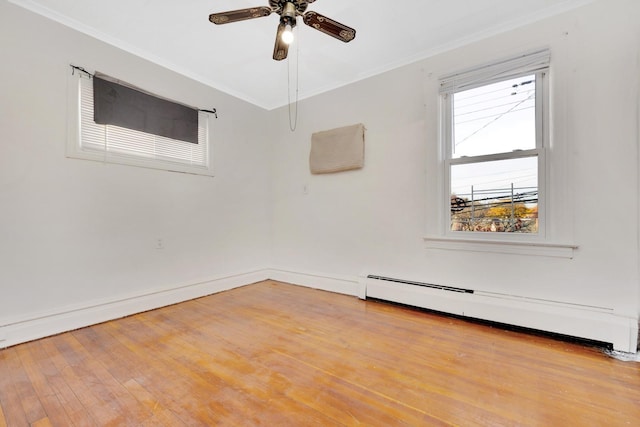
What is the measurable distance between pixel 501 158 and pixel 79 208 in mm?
3684

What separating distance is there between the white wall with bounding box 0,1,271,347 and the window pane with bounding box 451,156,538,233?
2704mm

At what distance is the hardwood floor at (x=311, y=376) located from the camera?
1298 mm

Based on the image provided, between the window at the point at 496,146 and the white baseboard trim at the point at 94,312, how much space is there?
279 centimetres

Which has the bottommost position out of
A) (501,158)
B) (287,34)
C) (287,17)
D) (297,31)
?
(501,158)

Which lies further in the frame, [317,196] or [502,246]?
[317,196]

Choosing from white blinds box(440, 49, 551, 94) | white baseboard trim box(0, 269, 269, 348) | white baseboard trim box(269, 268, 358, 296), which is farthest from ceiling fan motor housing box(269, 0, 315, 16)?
white baseboard trim box(0, 269, 269, 348)

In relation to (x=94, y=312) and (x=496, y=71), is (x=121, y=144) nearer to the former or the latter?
(x=94, y=312)

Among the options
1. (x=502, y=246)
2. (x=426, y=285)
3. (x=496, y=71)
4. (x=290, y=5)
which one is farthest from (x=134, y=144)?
(x=502, y=246)

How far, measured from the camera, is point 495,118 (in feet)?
8.23

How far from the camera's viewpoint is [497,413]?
130 centimetres

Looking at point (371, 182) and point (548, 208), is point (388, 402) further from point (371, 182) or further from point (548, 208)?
point (371, 182)

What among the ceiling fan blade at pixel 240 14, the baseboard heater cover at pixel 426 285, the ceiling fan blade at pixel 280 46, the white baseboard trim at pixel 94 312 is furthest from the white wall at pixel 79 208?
the baseboard heater cover at pixel 426 285

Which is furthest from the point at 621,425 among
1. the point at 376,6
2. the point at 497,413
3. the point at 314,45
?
the point at 314,45

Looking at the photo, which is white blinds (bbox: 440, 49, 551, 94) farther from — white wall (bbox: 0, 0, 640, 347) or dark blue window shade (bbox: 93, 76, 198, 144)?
dark blue window shade (bbox: 93, 76, 198, 144)
